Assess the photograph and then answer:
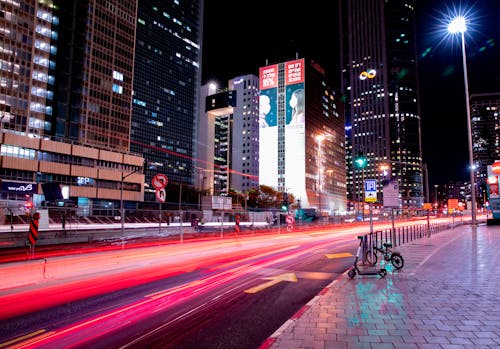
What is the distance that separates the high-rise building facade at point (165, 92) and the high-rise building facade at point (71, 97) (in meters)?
58.7

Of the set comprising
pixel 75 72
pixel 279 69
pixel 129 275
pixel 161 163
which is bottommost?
pixel 129 275

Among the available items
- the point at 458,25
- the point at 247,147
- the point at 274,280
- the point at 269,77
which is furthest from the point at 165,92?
A: the point at 274,280

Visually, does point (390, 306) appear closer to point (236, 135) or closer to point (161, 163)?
point (161, 163)

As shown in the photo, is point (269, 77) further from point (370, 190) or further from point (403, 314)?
point (403, 314)

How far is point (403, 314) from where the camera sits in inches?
289

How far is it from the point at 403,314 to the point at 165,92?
183569 mm

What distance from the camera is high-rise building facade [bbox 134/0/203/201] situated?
17100 cm

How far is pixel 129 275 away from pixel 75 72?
344 feet

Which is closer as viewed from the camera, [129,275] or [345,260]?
[129,275]

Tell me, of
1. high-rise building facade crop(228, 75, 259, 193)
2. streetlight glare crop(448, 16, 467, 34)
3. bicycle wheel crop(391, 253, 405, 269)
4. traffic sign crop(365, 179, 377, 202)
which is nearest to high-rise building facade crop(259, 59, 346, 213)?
high-rise building facade crop(228, 75, 259, 193)

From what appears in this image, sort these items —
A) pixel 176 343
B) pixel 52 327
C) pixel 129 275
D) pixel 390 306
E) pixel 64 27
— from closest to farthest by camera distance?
pixel 176 343
pixel 52 327
pixel 390 306
pixel 129 275
pixel 64 27

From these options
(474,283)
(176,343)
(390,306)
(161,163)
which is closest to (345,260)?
(474,283)

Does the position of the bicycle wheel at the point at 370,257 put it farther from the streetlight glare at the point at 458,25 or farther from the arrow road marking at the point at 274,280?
the streetlight glare at the point at 458,25

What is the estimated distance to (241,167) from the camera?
19575 centimetres
